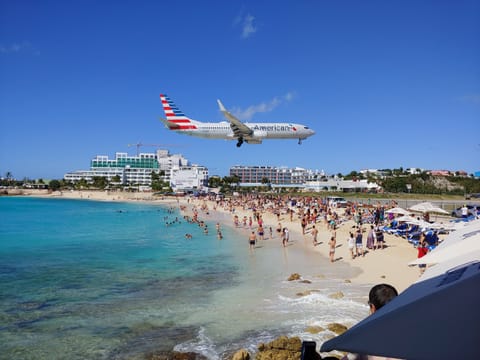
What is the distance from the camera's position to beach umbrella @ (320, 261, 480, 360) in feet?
5.37

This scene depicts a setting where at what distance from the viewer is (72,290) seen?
43.8 ft

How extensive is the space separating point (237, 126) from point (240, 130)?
2.01 feet

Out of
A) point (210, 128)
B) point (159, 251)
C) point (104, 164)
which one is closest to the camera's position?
point (159, 251)

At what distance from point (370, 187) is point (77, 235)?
63622mm

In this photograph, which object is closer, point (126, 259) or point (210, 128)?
point (126, 259)

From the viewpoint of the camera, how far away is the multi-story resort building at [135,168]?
138938 mm

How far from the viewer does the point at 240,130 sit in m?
28.7

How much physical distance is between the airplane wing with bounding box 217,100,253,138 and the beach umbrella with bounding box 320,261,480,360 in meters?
25.4

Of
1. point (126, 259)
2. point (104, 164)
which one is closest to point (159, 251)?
point (126, 259)

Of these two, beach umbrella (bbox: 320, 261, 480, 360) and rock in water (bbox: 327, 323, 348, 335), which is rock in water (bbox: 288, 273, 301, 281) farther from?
beach umbrella (bbox: 320, 261, 480, 360)

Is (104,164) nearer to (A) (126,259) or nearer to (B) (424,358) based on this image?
(A) (126,259)

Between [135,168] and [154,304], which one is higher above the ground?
[135,168]

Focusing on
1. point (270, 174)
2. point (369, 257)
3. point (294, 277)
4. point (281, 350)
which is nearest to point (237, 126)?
point (369, 257)

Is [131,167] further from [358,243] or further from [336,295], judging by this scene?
[336,295]
